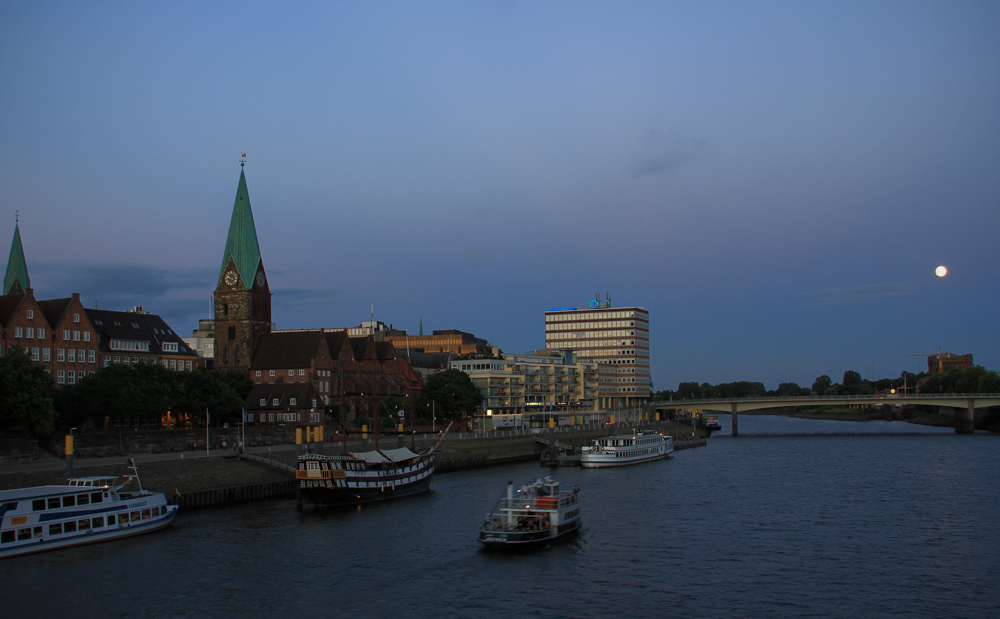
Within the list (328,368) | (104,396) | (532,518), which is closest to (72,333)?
(104,396)

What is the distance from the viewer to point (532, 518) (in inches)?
2010

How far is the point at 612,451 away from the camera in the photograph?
349 ft

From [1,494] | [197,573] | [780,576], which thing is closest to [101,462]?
[1,494]

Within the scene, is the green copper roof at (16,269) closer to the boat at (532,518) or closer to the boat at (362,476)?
the boat at (362,476)

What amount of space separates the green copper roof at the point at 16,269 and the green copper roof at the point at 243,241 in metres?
29.7

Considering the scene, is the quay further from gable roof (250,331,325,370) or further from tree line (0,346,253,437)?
gable roof (250,331,325,370)

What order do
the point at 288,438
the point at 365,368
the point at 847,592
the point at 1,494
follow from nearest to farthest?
the point at 847,592
the point at 1,494
the point at 288,438
the point at 365,368

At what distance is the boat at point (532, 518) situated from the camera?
49750 millimetres

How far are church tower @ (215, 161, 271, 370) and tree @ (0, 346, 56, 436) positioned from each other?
65021 millimetres

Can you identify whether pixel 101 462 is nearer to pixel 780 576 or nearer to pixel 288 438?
pixel 288 438

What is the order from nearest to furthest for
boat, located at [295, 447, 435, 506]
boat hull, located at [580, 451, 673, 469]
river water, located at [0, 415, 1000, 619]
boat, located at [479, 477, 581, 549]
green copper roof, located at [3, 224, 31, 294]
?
river water, located at [0, 415, 1000, 619], boat, located at [479, 477, 581, 549], boat, located at [295, 447, 435, 506], boat hull, located at [580, 451, 673, 469], green copper roof, located at [3, 224, 31, 294]

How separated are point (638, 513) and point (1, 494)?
4091cm

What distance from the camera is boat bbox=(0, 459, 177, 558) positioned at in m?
47.8

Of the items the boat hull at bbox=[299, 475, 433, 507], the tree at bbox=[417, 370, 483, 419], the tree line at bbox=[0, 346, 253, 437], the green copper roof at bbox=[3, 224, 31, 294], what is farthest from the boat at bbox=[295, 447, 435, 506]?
the green copper roof at bbox=[3, 224, 31, 294]
